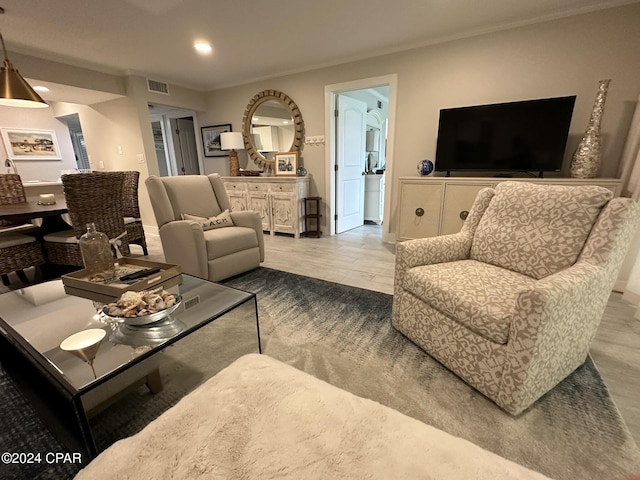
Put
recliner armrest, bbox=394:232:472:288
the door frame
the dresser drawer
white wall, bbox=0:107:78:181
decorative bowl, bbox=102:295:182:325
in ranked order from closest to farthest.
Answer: decorative bowl, bbox=102:295:182:325
recliner armrest, bbox=394:232:472:288
the door frame
the dresser drawer
white wall, bbox=0:107:78:181

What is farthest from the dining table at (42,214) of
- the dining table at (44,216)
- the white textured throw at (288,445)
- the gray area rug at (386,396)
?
the white textured throw at (288,445)

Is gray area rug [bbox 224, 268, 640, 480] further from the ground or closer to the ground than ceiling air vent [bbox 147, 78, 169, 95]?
closer to the ground

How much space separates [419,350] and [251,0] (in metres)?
2.90

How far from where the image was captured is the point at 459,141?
2.93m

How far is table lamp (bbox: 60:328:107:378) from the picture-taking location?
1.03 meters

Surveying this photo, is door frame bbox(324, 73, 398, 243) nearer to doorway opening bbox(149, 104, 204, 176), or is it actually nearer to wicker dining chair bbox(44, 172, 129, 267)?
wicker dining chair bbox(44, 172, 129, 267)

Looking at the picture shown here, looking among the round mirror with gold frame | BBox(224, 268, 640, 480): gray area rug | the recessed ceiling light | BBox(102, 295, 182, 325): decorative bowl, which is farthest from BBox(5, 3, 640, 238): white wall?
BBox(102, 295, 182, 325): decorative bowl

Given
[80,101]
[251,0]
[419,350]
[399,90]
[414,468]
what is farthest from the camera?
[80,101]

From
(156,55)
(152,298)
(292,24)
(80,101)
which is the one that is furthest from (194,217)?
(80,101)

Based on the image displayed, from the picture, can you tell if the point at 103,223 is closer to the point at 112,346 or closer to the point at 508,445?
the point at 112,346

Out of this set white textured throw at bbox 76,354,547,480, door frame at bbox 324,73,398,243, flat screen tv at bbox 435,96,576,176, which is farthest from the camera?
door frame at bbox 324,73,398,243

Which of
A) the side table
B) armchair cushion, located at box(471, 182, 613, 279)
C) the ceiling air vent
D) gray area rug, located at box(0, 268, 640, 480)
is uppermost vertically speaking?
the ceiling air vent

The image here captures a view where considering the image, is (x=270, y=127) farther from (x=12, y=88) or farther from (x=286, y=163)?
(x=12, y=88)

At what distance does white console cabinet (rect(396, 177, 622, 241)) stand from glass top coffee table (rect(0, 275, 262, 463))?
2263mm
